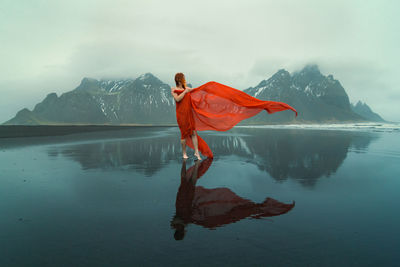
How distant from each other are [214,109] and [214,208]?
5.63 meters

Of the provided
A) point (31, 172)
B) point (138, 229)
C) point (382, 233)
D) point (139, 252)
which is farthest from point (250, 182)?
point (31, 172)

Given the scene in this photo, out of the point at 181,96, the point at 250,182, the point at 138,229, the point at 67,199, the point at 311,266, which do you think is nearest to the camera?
the point at 311,266

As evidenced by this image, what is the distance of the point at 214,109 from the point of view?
854 centimetres

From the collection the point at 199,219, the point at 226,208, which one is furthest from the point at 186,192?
the point at 199,219

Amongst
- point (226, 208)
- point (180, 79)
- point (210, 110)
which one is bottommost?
point (226, 208)

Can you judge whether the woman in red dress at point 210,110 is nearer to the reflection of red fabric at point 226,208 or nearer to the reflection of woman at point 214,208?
the reflection of woman at point 214,208

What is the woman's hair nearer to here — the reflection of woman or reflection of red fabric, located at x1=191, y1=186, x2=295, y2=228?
the reflection of woman

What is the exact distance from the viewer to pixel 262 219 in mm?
2893

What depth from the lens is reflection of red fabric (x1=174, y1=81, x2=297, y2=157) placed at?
8156mm

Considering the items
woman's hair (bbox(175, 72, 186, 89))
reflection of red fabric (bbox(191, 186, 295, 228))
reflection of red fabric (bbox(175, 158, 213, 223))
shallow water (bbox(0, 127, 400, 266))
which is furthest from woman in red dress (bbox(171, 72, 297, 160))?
reflection of red fabric (bbox(191, 186, 295, 228))

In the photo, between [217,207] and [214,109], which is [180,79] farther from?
[217,207]

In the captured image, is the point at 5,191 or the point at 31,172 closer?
the point at 5,191

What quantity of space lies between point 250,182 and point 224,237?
8.16 feet

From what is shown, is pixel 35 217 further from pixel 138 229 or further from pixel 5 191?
pixel 5 191
